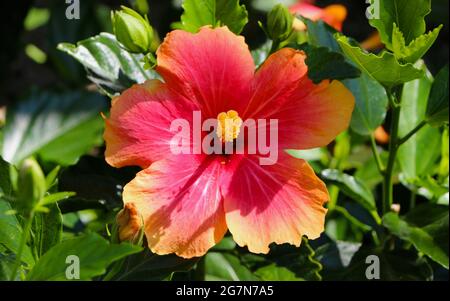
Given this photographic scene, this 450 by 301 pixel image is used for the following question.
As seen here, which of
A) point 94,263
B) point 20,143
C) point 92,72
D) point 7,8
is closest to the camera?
point 94,263

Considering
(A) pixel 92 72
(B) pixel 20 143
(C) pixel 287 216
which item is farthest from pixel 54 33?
(C) pixel 287 216

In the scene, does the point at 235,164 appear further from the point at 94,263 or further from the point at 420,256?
the point at 420,256

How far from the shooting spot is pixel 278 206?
3.52 ft

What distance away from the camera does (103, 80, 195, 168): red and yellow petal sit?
108 centimetres

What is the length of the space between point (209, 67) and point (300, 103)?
134mm

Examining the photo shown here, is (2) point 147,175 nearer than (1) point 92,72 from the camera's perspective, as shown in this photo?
Yes

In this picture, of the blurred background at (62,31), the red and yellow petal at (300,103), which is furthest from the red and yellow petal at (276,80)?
the blurred background at (62,31)

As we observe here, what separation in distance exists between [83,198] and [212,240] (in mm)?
326

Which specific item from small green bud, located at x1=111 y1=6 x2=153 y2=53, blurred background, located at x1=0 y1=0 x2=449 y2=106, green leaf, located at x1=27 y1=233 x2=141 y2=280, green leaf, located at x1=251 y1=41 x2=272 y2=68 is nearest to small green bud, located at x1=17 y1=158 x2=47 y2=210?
green leaf, located at x1=27 y1=233 x2=141 y2=280

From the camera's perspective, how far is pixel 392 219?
4.36ft

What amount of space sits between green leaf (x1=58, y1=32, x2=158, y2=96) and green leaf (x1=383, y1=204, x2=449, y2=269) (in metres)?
0.47

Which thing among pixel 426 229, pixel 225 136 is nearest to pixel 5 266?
pixel 225 136

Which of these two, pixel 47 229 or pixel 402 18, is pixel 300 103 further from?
pixel 47 229

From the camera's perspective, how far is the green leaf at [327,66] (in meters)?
1.21
